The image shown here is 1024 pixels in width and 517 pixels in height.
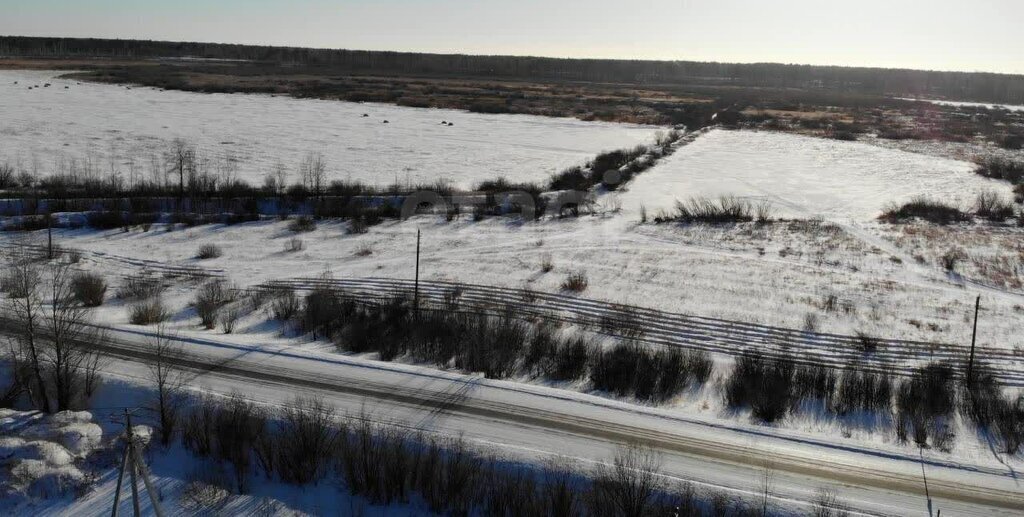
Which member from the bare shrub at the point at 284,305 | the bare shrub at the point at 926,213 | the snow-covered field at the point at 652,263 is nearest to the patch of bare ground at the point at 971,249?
the snow-covered field at the point at 652,263

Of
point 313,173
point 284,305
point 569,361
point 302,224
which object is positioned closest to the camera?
point 569,361

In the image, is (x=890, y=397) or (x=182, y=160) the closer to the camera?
(x=890, y=397)

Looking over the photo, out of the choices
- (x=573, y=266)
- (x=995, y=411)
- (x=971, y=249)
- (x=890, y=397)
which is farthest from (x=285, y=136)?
(x=995, y=411)

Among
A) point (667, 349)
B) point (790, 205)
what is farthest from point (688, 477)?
point (790, 205)

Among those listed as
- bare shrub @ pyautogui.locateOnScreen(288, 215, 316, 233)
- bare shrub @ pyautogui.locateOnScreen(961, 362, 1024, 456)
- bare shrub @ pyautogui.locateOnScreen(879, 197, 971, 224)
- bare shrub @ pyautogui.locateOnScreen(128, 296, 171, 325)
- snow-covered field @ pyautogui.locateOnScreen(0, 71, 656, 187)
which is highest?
snow-covered field @ pyautogui.locateOnScreen(0, 71, 656, 187)

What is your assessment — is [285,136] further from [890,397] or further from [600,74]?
[600,74]

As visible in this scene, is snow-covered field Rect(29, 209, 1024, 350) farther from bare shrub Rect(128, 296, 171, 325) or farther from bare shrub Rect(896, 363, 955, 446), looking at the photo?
bare shrub Rect(896, 363, 955, 446)

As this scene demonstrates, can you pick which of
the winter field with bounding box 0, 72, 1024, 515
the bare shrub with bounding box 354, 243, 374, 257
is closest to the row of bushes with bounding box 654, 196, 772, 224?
the winter field with bounding box 0, 72, 1024, 515
